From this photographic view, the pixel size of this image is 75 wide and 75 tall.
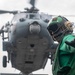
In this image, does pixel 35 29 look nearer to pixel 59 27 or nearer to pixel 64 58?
pixel 59 27

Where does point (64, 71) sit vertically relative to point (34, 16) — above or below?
above

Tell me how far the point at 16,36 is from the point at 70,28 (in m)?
18.9

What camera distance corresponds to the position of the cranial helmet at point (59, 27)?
429cm

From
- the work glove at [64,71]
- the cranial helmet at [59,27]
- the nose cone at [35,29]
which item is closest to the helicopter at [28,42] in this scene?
the nose cone at [35,29]

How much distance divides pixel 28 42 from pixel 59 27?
18.8 meters

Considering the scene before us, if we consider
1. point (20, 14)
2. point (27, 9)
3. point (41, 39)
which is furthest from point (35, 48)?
point (27, 9)

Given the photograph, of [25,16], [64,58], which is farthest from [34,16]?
[64,58]

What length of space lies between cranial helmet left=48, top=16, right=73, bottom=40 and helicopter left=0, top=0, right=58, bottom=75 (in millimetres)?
16728

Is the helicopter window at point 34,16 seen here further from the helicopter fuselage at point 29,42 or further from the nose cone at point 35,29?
the nose cone at point 35,29

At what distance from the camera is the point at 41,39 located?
22688 mm

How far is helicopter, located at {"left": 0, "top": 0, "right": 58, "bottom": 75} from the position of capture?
22344 mm

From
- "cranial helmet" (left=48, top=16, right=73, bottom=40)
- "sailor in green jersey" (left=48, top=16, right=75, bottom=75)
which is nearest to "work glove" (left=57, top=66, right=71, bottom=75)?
"sailor in green jersey" (left=48, top=16, right=75, bottom=75)

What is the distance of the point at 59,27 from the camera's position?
4.32m

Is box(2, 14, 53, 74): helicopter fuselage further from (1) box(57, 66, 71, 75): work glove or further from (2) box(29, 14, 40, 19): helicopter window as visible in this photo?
(1) box(57, 66, 71, 75): work glove
